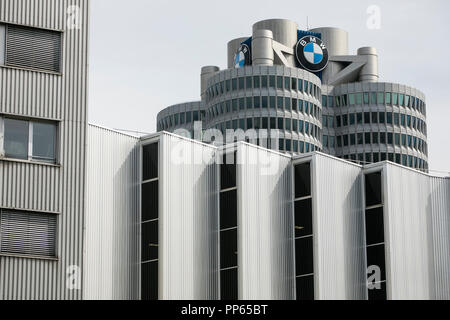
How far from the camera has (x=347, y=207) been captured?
66.1 m

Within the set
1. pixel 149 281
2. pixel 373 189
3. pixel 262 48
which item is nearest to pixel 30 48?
pixel 149 281

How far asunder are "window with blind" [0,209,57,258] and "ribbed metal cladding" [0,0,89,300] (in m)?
0.33

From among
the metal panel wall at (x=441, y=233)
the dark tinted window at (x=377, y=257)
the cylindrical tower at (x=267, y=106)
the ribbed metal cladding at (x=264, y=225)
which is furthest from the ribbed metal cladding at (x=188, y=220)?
the cylindrical tower at (x=267, y=106)

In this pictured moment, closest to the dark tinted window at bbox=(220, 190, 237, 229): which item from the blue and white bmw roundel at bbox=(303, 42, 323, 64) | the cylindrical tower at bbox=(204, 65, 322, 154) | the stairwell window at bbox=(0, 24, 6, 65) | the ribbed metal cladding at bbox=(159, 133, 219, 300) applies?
the ribbed metal cladding at bbox=(159, 133, 219, 300)

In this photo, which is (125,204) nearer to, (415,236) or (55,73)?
(55,73)

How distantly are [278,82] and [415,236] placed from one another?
115 metres

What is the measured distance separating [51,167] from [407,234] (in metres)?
31.2

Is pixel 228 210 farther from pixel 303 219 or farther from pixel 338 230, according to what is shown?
pixel 338 230

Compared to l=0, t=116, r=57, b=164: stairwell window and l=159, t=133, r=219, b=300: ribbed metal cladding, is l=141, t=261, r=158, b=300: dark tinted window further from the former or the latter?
l=0, t=116, r=57, b=164: stairwell window

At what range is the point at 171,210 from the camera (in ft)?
193

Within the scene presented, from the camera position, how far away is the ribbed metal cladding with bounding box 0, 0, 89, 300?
1650 inches
